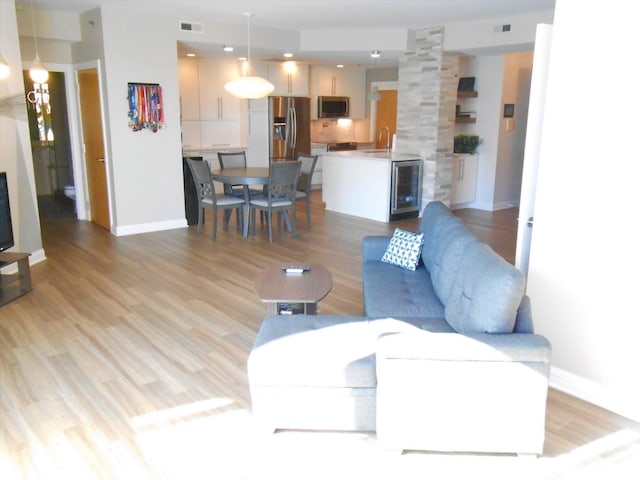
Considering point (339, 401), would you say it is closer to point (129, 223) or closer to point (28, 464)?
point (28, 464)

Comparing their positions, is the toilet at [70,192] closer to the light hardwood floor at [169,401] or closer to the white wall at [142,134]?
the white wall at [142,134]

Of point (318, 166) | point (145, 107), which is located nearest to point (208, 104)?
point (318, 166)

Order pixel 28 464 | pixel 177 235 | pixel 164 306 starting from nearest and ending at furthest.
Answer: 1. pixel 28 464
2. pixel 164 306
3. pixel 177 235

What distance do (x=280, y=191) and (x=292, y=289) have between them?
3.33 metres

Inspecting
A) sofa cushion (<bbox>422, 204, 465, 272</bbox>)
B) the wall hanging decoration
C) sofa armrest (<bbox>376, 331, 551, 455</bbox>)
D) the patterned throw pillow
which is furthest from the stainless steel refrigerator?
sofa armrest (<bbox>376, 331, 551, 455</bbox>)

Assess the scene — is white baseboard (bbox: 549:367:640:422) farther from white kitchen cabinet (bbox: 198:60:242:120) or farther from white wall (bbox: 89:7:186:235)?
white kitchen cabinet (bbox: 198:60:242:120)

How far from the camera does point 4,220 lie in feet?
14.8

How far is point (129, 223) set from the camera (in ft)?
22.3

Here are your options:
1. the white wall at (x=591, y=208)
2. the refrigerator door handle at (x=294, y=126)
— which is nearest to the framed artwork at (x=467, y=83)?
the refrigerator door handle at (x=294, y=126)

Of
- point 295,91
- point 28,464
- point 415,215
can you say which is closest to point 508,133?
point 415,215

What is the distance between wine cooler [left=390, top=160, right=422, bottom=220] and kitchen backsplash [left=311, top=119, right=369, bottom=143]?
11.2 ft

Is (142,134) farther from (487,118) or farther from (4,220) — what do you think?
(487,118)

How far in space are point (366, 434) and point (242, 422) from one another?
622 mm

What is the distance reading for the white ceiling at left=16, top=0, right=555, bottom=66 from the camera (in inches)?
231
